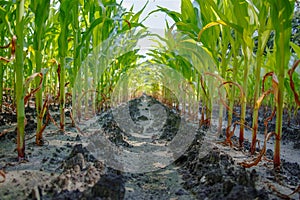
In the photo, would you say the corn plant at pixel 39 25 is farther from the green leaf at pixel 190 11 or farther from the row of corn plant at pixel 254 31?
the green leaf at pixel 190 11

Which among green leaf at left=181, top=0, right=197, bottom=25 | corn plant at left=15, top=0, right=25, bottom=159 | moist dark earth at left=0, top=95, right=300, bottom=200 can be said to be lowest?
moist dark earth at left=0, top=95, right=300, bottom=200

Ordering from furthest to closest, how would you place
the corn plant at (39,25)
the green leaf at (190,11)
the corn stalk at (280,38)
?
1. the green leaf at (190,11)
2. the corn plant at (39,25)
3. the corn stalk at (280,38)

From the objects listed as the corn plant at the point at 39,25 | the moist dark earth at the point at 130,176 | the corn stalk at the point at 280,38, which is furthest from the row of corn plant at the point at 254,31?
the corn plant at the point at 39,25

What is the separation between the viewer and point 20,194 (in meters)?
0.84

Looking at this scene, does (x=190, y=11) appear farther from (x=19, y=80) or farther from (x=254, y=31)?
(x=19, y=80)

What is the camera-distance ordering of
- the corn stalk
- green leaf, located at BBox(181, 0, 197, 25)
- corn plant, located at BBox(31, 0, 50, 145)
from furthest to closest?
green leaf, located at BBox(181, 0, 197, 25)
corn plant, located at BBox(31, 0, 50, 145)
the corn stalk

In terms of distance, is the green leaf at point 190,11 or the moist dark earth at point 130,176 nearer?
Answer: the moist dark earth at point 130,176

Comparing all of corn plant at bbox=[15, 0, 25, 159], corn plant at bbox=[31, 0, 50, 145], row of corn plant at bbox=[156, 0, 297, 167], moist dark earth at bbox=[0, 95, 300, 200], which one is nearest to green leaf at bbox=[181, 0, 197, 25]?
row of corn plant at bbox=[156, 0, 297, 167]

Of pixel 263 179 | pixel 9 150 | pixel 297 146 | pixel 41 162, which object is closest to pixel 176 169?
pixel 263 179

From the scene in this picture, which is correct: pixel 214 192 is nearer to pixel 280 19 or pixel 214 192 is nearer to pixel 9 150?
pixel 280 19

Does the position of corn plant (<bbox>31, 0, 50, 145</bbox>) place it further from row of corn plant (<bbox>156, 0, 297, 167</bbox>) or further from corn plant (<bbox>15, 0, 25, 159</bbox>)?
row of corn plant (<bbox>156, 0, 297, 167</bbox>)

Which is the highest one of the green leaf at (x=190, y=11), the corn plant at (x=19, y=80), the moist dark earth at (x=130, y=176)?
the green leaf at (x=190, y=11)

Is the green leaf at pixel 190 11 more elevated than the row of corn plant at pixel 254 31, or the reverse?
the green leaf at pixel 190 11

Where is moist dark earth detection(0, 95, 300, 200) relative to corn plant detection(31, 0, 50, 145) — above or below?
below
